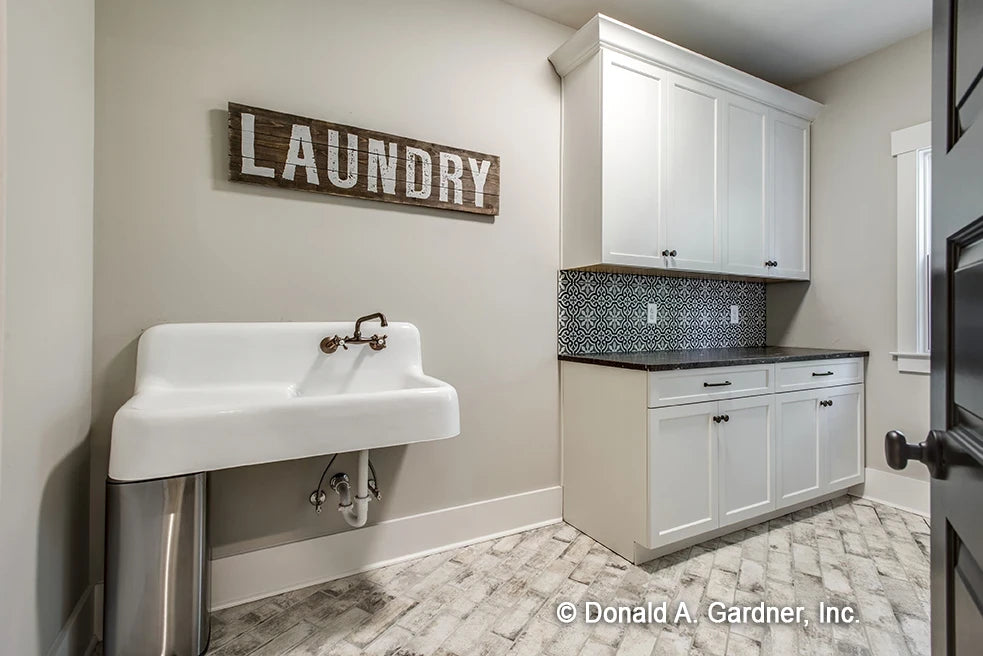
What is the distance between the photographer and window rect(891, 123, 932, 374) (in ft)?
8.23

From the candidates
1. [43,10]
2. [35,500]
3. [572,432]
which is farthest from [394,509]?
[43,10]

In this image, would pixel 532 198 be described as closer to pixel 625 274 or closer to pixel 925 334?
pixel 625 274

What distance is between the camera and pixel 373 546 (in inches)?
77.6

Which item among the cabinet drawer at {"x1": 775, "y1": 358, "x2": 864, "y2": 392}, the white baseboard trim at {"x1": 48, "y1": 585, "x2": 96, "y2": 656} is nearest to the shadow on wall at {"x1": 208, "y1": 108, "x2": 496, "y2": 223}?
the white baseboard trim at {"x1": 48, "y1": 585, "x2": 96, "y2": 656}

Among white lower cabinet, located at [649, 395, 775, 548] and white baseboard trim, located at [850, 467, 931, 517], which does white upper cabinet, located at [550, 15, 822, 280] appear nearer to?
white lower cabinet, located at [649, 395, 775, 548]

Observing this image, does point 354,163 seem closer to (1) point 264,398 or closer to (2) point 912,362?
(1) point 264,398

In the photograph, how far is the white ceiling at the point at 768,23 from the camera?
2328 millimetres

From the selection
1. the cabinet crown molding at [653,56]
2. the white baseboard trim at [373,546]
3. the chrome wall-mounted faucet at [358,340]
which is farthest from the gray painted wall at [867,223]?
the chrome wall-mounted faucet at [358,340]

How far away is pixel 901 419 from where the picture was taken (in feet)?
8.56

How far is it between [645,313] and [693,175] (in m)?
0.76

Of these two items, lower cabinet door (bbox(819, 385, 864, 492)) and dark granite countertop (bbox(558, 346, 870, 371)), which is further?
lower cabinet door (bbox(819, 385, 864, 492))

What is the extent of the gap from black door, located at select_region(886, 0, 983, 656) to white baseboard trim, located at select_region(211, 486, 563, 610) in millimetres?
1720

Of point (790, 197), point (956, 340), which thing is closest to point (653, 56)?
point (790, 197)

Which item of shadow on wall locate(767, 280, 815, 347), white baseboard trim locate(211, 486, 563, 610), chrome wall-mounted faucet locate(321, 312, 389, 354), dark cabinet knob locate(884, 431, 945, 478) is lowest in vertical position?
white baseboard trim locate(211, 486, 563, 610)
